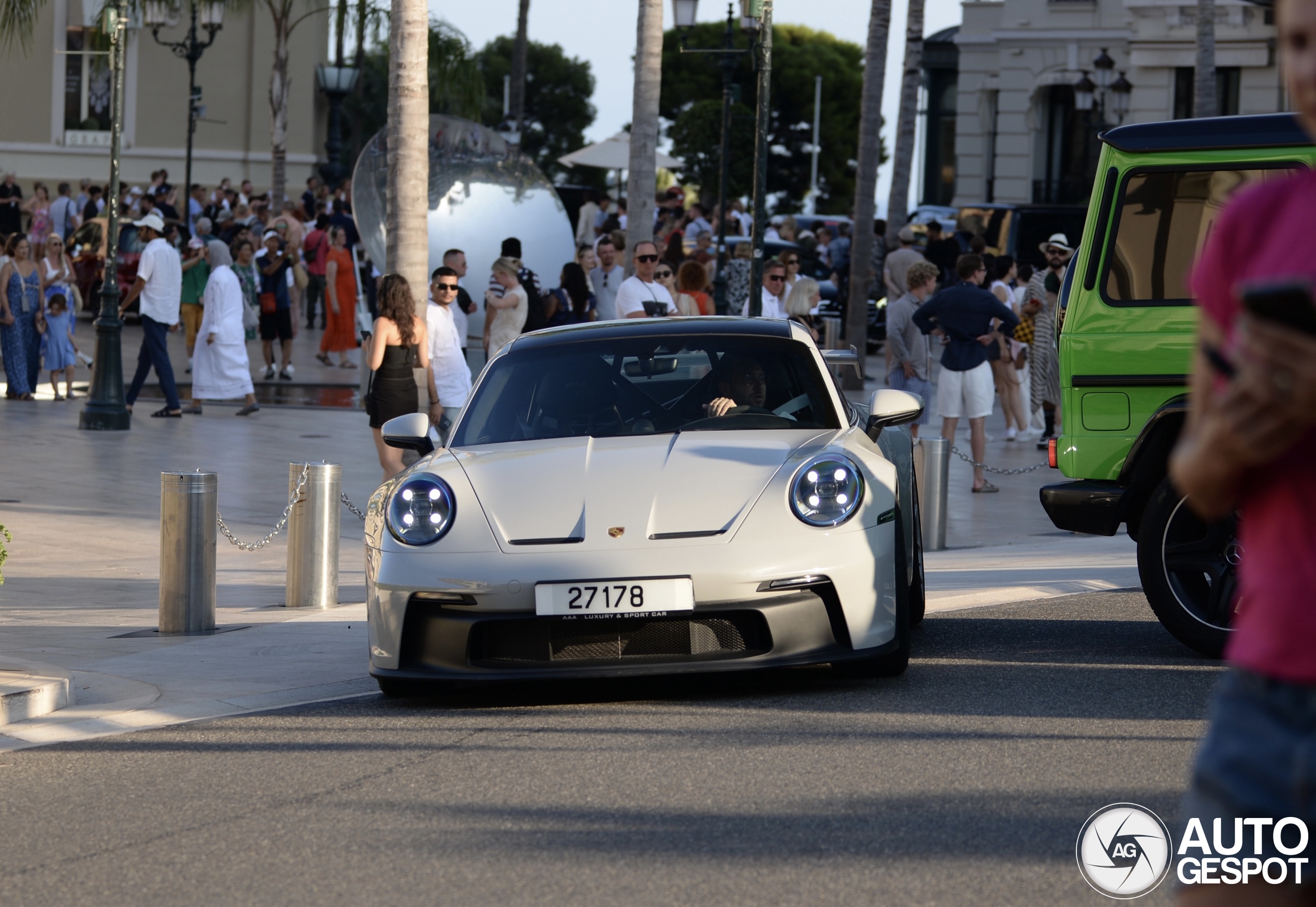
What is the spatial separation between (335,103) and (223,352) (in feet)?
59.5

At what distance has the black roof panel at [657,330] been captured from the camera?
304 inches

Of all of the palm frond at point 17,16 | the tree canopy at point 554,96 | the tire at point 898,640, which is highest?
the tree canopy at point 554,96

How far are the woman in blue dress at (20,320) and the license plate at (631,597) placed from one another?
15.0 metres

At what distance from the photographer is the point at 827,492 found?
6.52 metres

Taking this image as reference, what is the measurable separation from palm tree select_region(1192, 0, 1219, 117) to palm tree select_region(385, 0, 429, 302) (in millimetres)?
21646

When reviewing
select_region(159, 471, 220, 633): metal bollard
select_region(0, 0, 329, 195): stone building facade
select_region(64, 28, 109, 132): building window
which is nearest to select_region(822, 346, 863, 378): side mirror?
select_region(159, 471, 220, 633): metal bollard

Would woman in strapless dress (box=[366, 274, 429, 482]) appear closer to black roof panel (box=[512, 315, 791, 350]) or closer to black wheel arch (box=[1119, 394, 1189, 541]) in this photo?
black roof panel (box=[512, 315, 791, 350])

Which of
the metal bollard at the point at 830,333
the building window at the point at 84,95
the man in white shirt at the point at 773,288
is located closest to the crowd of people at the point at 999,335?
the metal bollard at the point at 830,333

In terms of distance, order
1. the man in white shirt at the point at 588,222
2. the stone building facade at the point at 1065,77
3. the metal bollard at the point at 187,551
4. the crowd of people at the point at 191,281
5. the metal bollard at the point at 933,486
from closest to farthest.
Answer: the metal bollard at the point at 187,551 < the metal bollard at the point at 933,486 < the crowd of people at the point at 191,281 < the man in white shirt at the point at 588,222 < the stone building facade at the point at 1065,77

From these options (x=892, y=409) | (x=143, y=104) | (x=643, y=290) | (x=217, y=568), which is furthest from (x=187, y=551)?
(x=143, y=104)

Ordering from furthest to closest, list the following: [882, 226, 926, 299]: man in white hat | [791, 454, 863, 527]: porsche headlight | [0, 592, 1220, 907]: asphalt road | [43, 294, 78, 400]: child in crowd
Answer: [882, 226, 926, 299]: man in white hat
[43, 294, 78, 400]: child in crowd
[791, 454, 863, 527]: porsche headlight
[0, 592, 1220, 907]: asphalt road

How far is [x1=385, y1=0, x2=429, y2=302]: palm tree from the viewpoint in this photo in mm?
14156

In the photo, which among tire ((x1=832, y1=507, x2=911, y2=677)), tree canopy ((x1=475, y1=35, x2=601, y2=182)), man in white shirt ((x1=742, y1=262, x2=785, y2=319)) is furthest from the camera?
tree canopy ((x1=475, y1=35, x2=601, y2=182))

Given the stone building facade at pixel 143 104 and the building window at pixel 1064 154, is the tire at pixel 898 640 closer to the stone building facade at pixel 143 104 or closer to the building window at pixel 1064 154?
the stone building facade at pixel 143 104
